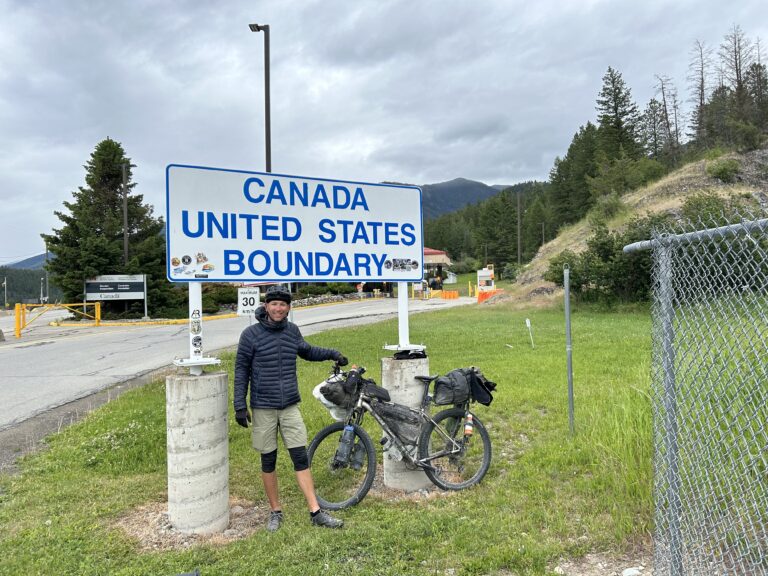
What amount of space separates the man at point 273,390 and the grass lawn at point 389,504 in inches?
9.9

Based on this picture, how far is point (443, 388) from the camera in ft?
14.4

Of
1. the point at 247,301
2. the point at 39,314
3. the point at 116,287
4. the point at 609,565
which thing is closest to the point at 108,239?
the point at 116,287

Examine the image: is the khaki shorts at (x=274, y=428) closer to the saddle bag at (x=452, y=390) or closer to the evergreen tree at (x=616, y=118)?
the saddle bag at (x=452, y=390)

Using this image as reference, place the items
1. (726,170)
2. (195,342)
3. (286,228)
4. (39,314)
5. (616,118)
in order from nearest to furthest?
(195,342) → (286,228) → (39,314) → (726,170) → (616,118)

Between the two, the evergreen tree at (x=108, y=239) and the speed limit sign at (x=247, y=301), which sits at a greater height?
the evergreen tree at (x=108, y=239)

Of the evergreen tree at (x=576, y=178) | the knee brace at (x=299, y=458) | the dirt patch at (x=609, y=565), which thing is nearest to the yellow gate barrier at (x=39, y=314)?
the knee brace at (x=299, y=458)

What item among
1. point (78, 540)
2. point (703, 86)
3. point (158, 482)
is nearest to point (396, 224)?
point (158, 482)

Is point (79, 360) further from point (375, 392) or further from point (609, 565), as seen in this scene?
point (609, 565)

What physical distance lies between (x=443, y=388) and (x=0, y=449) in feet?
16.5

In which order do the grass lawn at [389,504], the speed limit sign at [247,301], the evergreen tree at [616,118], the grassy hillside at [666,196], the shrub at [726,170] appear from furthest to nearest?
the evergreen tree at [616,118] < the shrub at [726,170] < the grassy hillside at [666,196] < the speed limit sign at [247,301] < the grass lawn at [389,504]

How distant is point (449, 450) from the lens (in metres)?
4.48

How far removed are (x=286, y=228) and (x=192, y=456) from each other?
2.01 metres

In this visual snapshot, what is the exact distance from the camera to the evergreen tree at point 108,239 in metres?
25.6

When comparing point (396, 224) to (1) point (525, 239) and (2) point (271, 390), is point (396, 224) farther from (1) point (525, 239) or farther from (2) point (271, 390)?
(1) point (525, 239)
